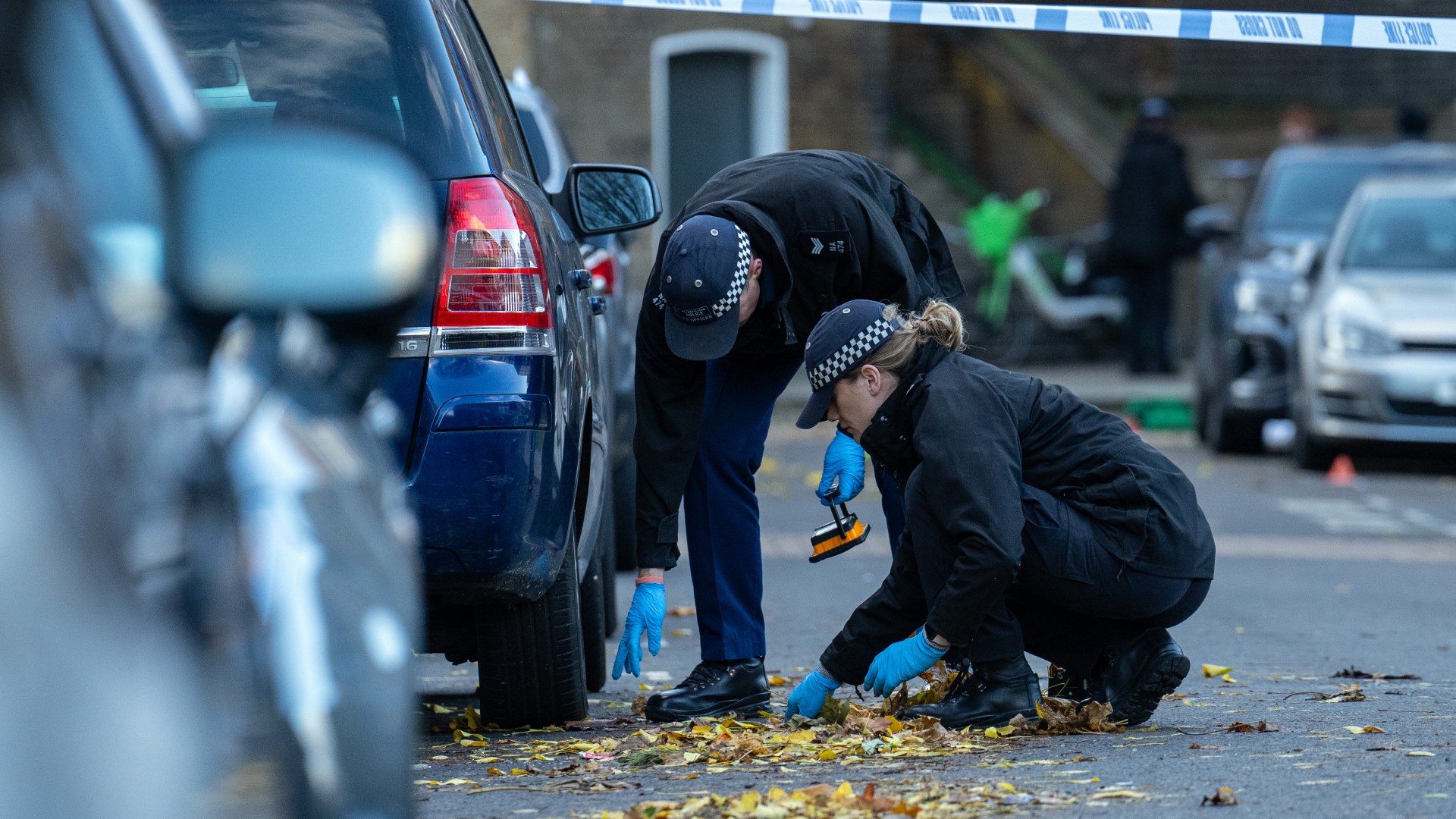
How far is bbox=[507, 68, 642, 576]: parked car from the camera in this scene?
7184mm

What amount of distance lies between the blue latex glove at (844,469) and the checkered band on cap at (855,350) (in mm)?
694

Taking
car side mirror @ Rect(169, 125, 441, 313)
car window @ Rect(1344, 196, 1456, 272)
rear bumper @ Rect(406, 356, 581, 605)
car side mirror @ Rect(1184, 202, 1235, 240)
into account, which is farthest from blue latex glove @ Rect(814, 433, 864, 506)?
car side mirror @ Rect(1184, 202, 1235, 240)

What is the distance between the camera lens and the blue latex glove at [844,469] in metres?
5.20

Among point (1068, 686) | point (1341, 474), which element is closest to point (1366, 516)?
point (1341, 474)

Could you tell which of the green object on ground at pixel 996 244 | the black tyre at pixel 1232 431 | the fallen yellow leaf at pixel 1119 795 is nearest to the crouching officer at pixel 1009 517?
the fallen yellow leaf at pixel 1119 795

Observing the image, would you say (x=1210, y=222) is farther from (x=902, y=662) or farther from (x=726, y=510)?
(x=902, y=662)

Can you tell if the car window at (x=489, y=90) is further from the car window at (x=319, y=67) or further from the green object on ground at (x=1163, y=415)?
the green object on ground at (x=1163, y=415)

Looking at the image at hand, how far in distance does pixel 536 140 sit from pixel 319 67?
404 centimetres

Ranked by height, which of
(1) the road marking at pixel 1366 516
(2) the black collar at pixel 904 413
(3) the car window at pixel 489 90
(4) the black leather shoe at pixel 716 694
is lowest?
(1) the road marking at pixel 1366 516

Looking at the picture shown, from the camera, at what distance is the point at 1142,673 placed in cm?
459

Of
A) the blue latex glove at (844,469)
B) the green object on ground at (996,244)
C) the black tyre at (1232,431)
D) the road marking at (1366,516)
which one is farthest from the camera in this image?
the green object on ground at (996,244)

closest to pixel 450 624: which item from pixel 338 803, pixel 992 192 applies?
pixel 338 803

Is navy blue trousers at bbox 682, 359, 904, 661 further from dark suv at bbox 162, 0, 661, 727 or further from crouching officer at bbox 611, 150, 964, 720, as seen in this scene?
dark suv at bbox 162, 0, 661, 727

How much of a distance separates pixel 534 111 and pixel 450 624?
416 cm
